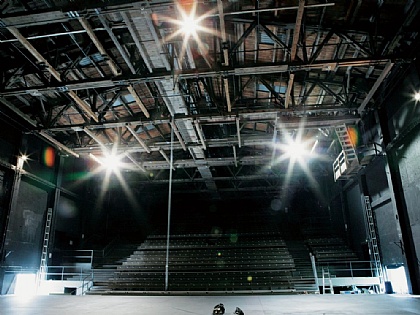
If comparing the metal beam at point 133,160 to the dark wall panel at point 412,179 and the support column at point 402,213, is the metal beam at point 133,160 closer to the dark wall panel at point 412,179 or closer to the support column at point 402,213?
the support column at point 402,213

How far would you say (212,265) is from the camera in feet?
57.2

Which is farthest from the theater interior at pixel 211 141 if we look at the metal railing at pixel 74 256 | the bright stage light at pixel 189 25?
the metal railing at pixel 74 256

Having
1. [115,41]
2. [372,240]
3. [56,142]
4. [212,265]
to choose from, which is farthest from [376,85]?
[56,142]

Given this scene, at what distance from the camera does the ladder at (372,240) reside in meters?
13.0

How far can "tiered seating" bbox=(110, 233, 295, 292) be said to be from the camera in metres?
14.8

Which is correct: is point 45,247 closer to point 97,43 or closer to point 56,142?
point 56,142

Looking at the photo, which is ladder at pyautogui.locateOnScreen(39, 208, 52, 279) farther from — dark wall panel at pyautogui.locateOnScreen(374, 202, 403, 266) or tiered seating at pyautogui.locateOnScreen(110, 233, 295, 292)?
dark wall panel at pyautogui.locateOnScreen(374, 202, 403, 266)

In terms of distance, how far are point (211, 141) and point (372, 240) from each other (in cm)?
829

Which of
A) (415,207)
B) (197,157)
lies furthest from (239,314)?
(197,157)

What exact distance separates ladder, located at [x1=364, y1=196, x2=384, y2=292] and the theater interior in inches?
2.9

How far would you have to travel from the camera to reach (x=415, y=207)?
9.66 m

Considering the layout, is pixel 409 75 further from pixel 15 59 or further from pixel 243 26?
pixel 15 59

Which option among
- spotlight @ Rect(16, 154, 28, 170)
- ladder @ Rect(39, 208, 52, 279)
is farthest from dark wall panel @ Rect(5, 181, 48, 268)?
spotlight @ Rect(16, 154, 28, 170)

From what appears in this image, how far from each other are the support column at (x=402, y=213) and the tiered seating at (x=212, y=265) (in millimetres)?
5400
